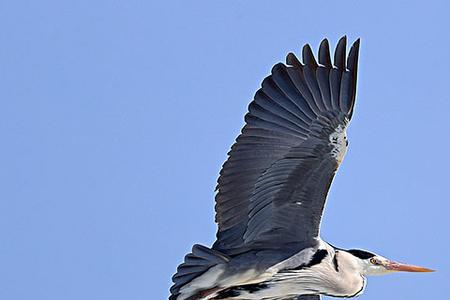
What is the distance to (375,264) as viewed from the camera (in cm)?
1031

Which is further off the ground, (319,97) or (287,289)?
(319,97)

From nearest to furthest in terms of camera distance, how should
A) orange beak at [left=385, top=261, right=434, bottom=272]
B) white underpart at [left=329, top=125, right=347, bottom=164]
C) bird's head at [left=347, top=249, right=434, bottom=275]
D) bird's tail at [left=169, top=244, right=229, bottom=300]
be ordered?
bird's tail at [left=169, top=244, right=229, bottom=300], white underpart at [left=329, top=125, right=347, bottom=164], bird's head at [left=347, top=249, right=434, bottom=275], orange beak at [left=385, top=261, right=434, bottom=272]

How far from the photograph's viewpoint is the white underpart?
9.28m

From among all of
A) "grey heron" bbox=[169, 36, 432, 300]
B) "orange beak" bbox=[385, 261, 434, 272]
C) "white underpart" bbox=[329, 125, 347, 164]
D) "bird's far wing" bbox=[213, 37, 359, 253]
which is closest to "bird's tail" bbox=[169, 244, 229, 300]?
"grey heron" bbox=[169, 36, 432, 300]

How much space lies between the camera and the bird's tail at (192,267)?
905cm

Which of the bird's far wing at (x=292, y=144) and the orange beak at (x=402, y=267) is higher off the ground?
the bird's far wing at (x=292, y=144)

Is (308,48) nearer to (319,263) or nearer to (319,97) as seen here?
(319,97)

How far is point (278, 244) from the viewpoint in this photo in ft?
31.2

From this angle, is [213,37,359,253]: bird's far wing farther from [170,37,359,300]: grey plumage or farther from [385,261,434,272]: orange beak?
[385,261,434,272]: orange beak

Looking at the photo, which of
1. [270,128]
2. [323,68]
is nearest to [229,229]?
[270,128]

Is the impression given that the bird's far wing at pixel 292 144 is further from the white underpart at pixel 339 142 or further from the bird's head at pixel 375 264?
the bird's head at pixel 375 264

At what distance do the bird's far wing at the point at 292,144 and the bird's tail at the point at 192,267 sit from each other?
38cm

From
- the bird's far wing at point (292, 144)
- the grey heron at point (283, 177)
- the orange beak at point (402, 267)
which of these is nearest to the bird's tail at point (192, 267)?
the grey heron at point (283, 177)

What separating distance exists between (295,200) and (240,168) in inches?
20.6
